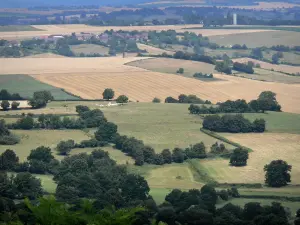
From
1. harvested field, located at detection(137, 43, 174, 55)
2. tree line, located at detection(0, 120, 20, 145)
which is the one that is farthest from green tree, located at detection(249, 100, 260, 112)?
harvested field, located at detection(137, 43, 174, 55)

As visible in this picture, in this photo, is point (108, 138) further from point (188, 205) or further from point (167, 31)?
point (167, 31)

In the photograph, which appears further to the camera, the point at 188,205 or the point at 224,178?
the point at 224,178

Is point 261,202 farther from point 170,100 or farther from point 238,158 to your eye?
point 170,100

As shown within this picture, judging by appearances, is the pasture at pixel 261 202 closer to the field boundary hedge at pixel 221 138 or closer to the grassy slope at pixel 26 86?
the field boundary hedge at pixel 221 138

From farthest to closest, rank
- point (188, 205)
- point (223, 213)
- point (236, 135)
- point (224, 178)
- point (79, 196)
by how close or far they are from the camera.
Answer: point (236, 135), point (224, 178), point (79, 196), point (188, 205), point (223, 213)

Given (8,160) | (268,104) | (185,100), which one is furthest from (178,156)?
(185,100)

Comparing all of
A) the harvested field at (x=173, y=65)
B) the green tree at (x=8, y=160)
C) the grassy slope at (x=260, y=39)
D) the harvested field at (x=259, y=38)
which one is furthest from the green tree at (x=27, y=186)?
the grassy slope at (x=260, y=39)

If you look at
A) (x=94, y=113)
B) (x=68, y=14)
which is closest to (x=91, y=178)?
(x=94, y=113)
